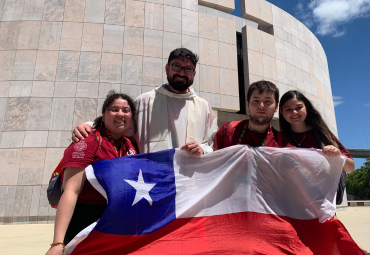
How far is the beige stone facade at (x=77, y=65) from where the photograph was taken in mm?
8398

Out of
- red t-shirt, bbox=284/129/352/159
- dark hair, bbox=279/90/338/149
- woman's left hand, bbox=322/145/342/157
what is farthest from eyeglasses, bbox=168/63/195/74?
woman's left hand, bbox=322/145/342/157

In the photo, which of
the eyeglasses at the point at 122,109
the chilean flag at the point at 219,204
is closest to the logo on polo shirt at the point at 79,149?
the chilean flag at the point at 219,204

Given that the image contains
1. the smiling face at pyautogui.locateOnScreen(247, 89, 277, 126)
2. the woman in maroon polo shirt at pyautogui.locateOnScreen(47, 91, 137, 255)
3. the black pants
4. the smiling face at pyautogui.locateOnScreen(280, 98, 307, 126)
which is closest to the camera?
the woman in maroon polo shirt at pyautogui.locateOnScreen(47, 91, 137, 255)

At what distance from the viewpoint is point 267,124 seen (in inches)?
117

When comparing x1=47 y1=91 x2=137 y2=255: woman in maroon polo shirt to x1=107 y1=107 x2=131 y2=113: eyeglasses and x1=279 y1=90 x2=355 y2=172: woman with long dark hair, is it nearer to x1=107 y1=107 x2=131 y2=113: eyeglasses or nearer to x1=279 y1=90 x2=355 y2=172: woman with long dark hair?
x1=107 y1=107 x2=131 y2=113: eyeglasses

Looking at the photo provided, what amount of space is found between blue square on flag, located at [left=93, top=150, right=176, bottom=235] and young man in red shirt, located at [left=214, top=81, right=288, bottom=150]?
805 millimetres

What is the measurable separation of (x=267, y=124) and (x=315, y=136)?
67cm

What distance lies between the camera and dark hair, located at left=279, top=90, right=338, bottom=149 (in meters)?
3.04

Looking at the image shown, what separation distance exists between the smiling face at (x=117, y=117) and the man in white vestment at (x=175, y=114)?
22.1 inches

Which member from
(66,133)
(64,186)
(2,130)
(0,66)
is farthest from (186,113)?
(0,66)

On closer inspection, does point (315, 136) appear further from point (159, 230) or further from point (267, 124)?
point (159, 230)

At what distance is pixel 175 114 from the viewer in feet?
11.6

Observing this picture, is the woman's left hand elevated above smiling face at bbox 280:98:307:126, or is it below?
below

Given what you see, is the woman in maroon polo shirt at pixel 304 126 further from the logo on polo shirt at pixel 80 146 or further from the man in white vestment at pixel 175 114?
the logo on polo shirt at pixel 80 146
